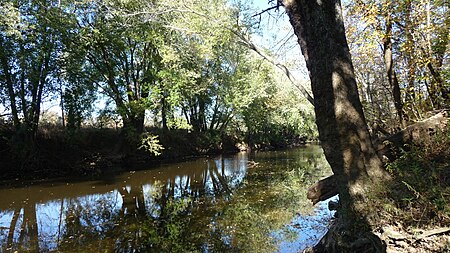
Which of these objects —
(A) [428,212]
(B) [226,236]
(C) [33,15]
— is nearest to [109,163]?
(C) [33,15]

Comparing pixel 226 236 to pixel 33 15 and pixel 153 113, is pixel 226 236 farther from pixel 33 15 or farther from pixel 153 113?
pixel 153 113

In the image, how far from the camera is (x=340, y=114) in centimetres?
347

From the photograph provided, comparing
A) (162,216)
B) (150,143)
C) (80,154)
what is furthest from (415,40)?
(80,154)

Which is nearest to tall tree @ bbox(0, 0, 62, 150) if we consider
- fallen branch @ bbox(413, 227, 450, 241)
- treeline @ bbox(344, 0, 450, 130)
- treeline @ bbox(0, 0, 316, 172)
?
treeline @ bbox(0, 0, 316, 172)

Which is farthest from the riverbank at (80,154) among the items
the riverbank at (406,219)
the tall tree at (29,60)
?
the riverbank at (406,219)

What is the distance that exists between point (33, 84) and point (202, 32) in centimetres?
1043

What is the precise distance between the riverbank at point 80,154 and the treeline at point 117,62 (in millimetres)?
231

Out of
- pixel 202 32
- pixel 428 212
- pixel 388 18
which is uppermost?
pixel 202 32

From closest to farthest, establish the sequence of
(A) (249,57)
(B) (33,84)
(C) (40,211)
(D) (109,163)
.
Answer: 1. (C) (40,211)
2. (B) (33,84)
3. (D) (109,163)
4. (A) (249,57)

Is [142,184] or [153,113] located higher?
[153,113]

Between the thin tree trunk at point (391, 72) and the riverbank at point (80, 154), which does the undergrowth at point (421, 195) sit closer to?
the thin tree trunk at point (391, 72)

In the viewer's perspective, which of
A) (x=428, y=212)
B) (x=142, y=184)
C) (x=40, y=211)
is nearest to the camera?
(x=428, y=212)

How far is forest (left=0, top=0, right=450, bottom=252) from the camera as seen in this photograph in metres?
3.48

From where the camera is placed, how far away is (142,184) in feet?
39.5
